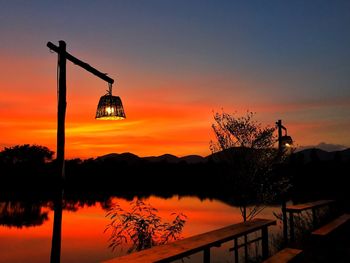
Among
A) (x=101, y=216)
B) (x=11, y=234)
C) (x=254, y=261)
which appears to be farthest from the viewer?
(x=101, y=216)

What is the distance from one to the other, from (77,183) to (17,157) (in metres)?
21.3

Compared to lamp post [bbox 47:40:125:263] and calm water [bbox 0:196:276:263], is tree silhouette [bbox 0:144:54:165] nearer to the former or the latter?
calm water [bbox 0:196:276:263]

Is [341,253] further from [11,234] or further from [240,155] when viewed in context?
[11,234]

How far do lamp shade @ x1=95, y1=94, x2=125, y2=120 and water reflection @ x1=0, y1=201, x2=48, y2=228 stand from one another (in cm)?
3021

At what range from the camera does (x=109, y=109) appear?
6695 millimetres

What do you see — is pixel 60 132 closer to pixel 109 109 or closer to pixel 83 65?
pixel 109 109

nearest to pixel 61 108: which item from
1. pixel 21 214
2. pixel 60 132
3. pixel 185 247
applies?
pixel 60 132

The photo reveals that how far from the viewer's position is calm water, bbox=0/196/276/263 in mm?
22375

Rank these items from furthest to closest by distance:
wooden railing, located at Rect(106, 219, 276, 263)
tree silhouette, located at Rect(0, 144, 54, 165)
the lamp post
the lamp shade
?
1. tree silhouette, located at Rect(0, 144, 54, 165)
2. the lamp shade
3. wooden railing, located at Rect(106, 219, 276, 263)
4. the lamp post

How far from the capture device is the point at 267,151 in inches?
709

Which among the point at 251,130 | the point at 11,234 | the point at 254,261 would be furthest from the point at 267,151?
the point at 11,234

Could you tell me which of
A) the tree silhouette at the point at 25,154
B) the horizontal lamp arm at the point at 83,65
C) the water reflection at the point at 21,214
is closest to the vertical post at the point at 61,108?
the horizontal lamp arm at the point at 83,65

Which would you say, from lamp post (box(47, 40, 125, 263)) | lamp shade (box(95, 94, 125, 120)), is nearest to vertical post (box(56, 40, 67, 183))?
lamp post (box(47, 40, 125, 263))

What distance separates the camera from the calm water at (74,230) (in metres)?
22.4
